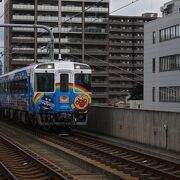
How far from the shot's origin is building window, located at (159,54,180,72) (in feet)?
204

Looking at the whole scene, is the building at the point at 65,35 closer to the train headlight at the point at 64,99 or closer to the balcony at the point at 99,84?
the balcony at the point at 99,84

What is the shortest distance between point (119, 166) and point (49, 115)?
10.3m

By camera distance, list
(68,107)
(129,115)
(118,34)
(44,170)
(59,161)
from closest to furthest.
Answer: (44,170), (59,161), (129,115), (68,107), (118,34)

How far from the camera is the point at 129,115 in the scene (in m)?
20.0

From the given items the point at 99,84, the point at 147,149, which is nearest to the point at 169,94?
the point at 99,84

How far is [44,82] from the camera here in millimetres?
22297

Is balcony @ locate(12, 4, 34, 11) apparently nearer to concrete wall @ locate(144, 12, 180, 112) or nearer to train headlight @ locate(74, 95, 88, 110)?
concrete wall @ locate(144, 12, 180, 112)

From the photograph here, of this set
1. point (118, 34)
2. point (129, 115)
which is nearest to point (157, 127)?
point (129, 115)

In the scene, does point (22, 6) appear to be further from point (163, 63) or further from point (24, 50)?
point (163, 63)

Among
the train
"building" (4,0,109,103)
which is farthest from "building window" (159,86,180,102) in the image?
the train

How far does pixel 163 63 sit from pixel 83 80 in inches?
1759

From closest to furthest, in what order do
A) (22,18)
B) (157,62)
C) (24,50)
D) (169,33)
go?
(169,33)
(157,62)
(22,18)
(24,50)

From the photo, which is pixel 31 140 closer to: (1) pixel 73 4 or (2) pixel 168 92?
(2) pixel 168 92

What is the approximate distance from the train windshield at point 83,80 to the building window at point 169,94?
3866 centimetres
